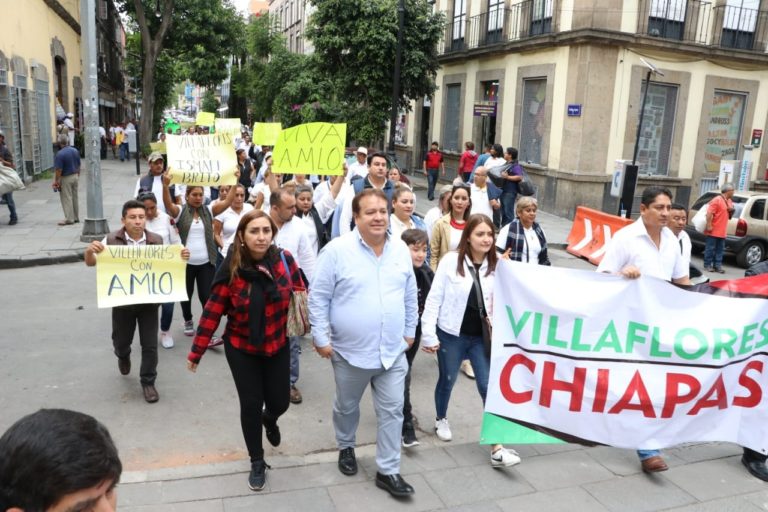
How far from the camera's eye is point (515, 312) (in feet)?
13.4

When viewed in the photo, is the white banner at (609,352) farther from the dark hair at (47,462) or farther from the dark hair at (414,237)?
the dark hair at (47,462)

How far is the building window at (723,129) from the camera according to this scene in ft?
63.1

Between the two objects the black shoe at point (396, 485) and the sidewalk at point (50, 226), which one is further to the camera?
the sidewalk at point (50, 226)

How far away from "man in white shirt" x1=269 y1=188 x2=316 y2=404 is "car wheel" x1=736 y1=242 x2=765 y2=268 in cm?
1056

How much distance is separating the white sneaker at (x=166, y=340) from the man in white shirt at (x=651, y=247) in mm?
4218

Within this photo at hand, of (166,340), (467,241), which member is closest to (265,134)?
(166,340)

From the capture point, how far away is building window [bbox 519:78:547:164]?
62.2 ft

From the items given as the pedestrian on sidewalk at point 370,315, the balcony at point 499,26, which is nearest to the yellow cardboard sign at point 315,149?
the pedestrian on sidewalk at point 370,315

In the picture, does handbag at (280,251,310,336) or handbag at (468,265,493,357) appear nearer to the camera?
handbag at (280,251,310,336)

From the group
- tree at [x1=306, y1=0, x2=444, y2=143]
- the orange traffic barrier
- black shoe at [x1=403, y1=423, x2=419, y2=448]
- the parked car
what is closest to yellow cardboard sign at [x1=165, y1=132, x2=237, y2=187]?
black shoe at [x1=403, y1=423, x2=419, y2=448]

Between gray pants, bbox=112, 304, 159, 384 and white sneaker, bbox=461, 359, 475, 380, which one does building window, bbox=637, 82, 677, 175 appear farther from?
gray pants, bbox=112, 304, 159, 384

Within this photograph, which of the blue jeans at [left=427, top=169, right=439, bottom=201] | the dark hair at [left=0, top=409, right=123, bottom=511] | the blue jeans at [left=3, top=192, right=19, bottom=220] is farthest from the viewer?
the blue jeans at [left=427, top=169, right=439, bottom=201]

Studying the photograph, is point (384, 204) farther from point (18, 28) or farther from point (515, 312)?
point (18, 28)

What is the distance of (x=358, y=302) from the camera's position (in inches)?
148
